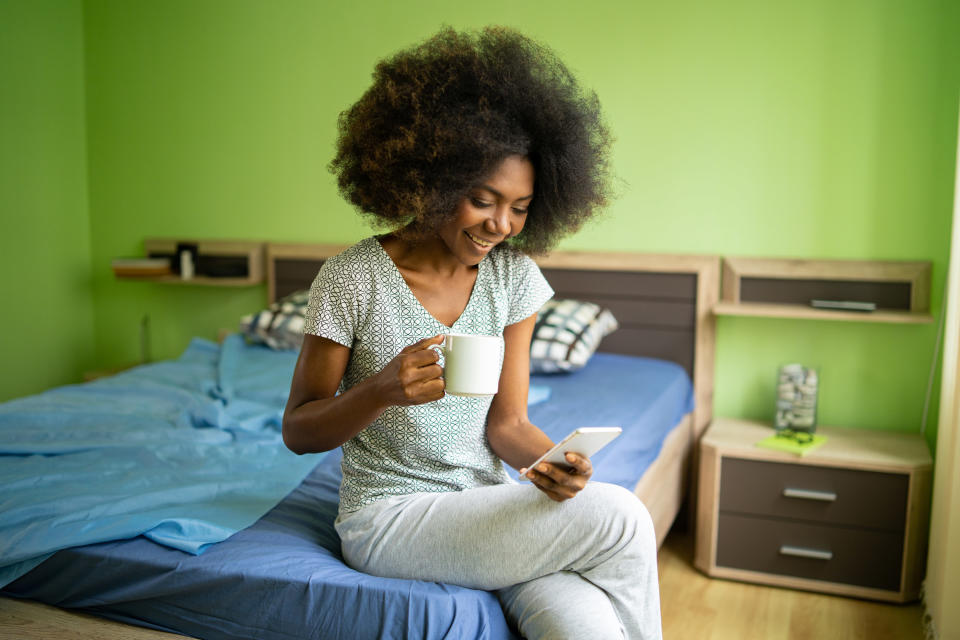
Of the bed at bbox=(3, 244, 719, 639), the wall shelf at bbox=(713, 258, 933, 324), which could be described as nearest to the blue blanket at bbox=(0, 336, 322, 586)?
the bed at bbox=(3, 244, 719, 639)

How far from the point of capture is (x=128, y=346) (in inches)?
152

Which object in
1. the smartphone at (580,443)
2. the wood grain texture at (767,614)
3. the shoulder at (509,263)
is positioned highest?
the shoulder at (509,263)

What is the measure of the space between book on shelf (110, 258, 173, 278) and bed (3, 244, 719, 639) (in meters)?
0.82

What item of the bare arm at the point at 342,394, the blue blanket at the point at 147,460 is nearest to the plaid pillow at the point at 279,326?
the blue blanket at the point at 147,460

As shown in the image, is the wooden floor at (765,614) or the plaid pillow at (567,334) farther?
the plaid pillow at (567,334)

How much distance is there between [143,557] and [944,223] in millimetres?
2396

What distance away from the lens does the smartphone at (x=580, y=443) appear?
1.12 metres

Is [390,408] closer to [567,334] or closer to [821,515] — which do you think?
[567,334]

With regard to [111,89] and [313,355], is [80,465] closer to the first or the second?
[313,355]

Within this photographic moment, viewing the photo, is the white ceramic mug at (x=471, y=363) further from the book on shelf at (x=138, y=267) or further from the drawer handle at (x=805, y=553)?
the book on shelf at (x=138, y=267)

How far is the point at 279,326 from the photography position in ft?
10.00

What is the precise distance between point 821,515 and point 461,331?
5.13ft

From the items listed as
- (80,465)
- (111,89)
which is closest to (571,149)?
(80,465)

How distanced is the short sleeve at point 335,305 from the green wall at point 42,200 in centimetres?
268
